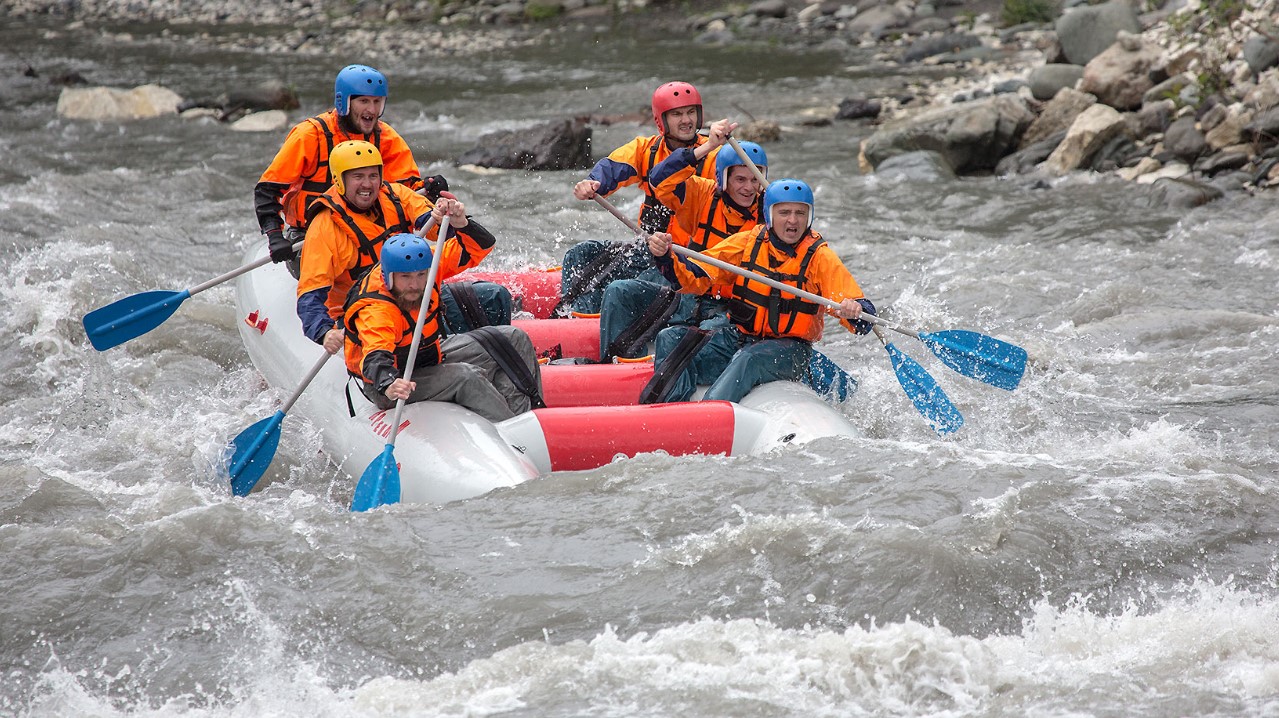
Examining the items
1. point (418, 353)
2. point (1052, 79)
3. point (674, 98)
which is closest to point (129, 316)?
point (418, 353)

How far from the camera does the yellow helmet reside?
582 centimetres

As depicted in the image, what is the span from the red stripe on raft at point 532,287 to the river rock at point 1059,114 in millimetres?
6816

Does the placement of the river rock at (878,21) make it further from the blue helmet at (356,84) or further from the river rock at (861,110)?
the blue helmet at (356,84)

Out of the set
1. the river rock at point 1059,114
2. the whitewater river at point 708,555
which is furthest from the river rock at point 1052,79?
the whitewater river at point 708,555

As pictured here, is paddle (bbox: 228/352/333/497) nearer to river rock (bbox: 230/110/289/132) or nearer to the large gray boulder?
the large gray boulder

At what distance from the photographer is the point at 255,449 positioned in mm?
5746

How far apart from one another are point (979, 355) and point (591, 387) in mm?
1782

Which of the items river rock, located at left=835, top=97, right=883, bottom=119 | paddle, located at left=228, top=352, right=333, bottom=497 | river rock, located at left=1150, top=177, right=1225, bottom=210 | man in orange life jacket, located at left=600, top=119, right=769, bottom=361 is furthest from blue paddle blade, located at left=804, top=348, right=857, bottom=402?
river rock, located at left=835, top=97, right=883, bottom=119

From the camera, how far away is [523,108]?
16281 millimetres

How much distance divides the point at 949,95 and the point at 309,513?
463 inches

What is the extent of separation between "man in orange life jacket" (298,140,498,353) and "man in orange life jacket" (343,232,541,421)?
0.25m

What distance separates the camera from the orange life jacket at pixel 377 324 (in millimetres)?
5355

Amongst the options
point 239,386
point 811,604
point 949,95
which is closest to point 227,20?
point 949,95

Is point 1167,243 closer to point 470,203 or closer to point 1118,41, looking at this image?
point 1118,41
